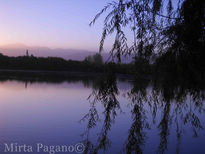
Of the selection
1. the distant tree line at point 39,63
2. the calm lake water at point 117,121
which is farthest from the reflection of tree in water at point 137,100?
the distant tree line at point 39,63

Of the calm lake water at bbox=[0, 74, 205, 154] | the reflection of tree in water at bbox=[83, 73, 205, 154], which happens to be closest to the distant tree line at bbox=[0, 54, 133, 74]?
the calm lake water at bbox=[0, 74, 205, 154]

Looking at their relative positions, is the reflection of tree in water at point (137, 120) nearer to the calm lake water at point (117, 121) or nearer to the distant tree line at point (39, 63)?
the calm lake water at point (117, 121)

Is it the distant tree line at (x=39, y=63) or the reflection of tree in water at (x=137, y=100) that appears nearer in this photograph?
the reflection of tree in water at (x=137, y=100)

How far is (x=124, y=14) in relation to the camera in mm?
1127

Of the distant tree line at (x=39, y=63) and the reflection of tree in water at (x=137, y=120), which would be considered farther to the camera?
the distant tree line at (x=39, y=63)

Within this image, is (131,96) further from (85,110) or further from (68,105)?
(68,105)

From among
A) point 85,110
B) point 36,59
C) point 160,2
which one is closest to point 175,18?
point 160,2

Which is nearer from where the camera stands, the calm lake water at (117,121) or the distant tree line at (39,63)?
the calm lake water at (117,121)

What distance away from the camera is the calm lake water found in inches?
45.4

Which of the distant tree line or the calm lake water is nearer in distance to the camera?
the calm lake water

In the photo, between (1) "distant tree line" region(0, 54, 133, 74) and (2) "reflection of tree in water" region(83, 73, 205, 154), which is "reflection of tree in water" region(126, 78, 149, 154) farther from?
(1) "distant tree line" region(0, 54, 133, 74)

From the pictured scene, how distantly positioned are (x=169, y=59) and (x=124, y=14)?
0.41 metres

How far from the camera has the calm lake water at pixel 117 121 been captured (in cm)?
115

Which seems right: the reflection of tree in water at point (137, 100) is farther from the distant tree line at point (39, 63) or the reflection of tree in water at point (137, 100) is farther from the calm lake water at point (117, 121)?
the distant tree line at point (39, 63)
